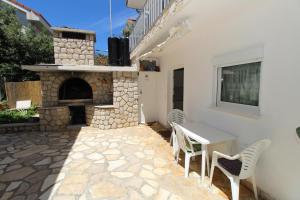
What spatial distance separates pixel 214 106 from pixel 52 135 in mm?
6204

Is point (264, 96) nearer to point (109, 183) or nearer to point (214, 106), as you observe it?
point (214, 106)

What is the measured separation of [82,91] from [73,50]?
2081 millimetres

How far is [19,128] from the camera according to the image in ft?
23.1

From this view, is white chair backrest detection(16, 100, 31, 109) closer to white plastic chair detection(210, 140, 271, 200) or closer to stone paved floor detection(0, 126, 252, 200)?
stone paved floor detection(0, 126, 252, 200)

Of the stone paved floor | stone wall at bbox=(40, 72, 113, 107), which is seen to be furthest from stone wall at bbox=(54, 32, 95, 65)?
the stone paved floor

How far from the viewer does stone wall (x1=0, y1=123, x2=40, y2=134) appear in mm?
6906

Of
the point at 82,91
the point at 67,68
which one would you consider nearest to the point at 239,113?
the point at 67,68

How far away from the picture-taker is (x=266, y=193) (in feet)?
9.61

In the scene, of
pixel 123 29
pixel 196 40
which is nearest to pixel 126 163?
pixel 196 40

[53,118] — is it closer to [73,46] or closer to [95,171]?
[73,46]

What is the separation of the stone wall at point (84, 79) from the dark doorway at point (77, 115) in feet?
2.82

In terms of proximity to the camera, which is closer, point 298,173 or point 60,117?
point 298,173

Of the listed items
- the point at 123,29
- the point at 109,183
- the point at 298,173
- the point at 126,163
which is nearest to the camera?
the point at 298,173

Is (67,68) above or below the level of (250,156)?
above
